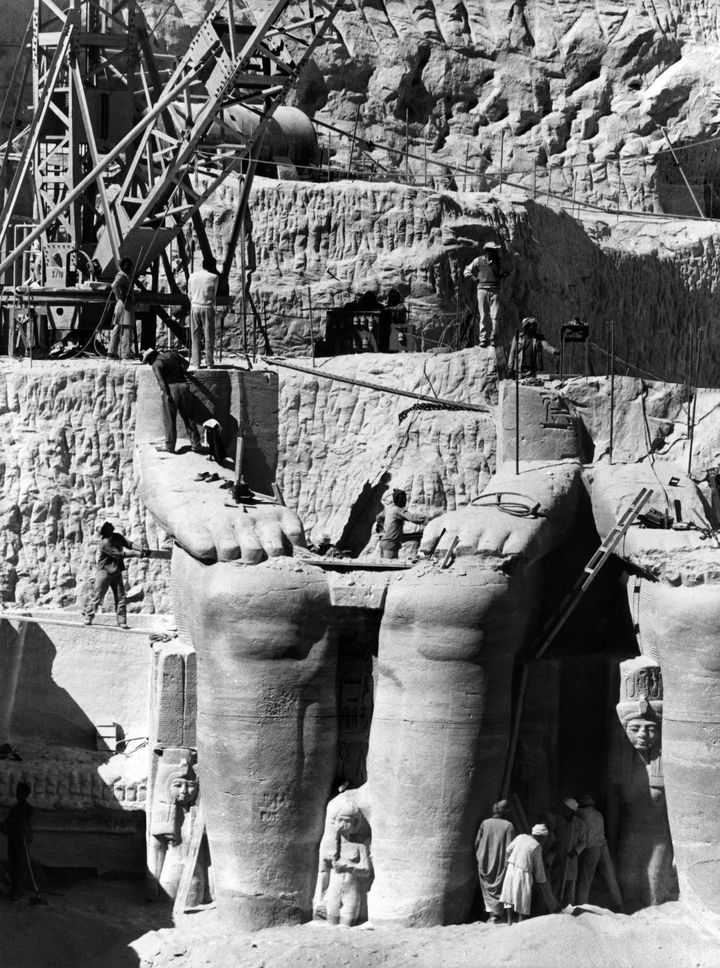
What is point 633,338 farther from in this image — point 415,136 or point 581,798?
point 581,798

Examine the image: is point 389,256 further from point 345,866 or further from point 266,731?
point 345,866

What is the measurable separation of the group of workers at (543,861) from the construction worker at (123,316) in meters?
10.6

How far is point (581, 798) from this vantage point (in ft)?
100

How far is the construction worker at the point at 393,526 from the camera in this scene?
33688 millimetres

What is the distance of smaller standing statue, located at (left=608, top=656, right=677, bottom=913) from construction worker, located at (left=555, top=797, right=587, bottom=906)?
53 centimetres

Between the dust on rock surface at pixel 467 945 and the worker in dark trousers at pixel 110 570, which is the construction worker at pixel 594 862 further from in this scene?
the worker in dark trousers at pixel 110 570

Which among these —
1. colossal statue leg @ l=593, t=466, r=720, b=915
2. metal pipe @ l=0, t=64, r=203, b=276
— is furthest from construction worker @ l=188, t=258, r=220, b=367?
colossal statue leg @ l=593, t=466, r=720, b=915

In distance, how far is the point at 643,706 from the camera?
98.9 ft

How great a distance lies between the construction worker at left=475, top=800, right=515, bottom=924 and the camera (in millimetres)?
29328

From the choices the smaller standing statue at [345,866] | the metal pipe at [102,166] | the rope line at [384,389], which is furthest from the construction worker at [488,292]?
the smaller standing statue at [345,866]

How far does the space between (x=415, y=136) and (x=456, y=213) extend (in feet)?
30.4

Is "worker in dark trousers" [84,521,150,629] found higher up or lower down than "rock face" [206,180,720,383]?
lower down

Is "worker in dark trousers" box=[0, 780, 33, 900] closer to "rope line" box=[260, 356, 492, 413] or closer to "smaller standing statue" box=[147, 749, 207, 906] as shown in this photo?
"smaller standing statue" box=[147, 749, 207, 906]

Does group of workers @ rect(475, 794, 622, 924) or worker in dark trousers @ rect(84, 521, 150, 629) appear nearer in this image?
group of workers @ rect(475, 794, 622, 924)
